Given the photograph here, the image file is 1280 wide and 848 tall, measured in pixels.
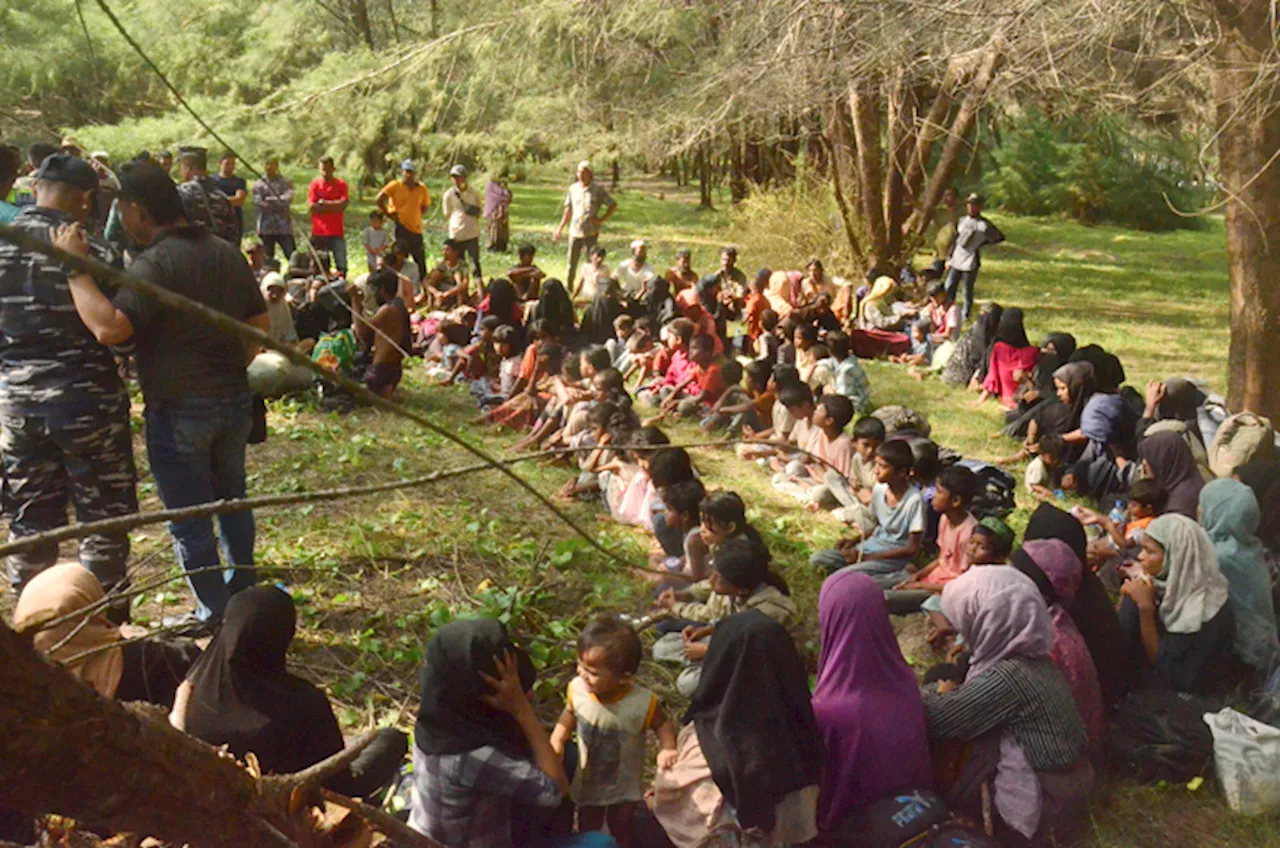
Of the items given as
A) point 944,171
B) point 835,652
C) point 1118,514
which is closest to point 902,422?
point 1118,514

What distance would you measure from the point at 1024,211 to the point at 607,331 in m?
17.7

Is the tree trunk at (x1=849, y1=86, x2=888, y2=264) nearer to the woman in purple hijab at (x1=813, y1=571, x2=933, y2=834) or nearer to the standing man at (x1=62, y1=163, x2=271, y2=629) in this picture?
the standing man at (x1=62, y1=163, x2=271, y2=629)

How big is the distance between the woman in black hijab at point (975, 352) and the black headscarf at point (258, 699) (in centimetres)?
694

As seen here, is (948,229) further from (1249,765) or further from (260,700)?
(260,700)

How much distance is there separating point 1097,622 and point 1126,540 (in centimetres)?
137

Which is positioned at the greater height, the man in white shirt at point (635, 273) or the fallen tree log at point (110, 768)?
the fallen tree log at point (110, 768)

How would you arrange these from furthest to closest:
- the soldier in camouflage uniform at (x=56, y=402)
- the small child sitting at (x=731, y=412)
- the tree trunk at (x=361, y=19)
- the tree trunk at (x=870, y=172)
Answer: the tree trunk at (x=361, y=19), the tree trunk at (x=870, y=172), the small child sitting at (x=731, y=412), the soldier in camouflage uniform at (x=56, y=402)

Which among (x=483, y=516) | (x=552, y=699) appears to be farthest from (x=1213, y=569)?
(x=483, y=516)

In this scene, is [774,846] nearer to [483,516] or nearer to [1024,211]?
[483,516]

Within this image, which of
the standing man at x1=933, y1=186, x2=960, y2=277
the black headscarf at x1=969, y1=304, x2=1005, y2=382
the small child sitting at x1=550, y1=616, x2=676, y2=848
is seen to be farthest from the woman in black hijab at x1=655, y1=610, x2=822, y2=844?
the standing man at x1=933, y1=186, x2=960, y2=277

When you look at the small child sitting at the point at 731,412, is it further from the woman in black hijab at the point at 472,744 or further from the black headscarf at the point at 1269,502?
the woman in black hijab at the point at 472,744

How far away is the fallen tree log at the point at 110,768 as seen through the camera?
104cm

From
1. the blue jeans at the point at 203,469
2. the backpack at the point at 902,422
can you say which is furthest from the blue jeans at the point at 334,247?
the blue jeans at the point at 203,469

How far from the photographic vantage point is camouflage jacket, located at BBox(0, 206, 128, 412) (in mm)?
3578
